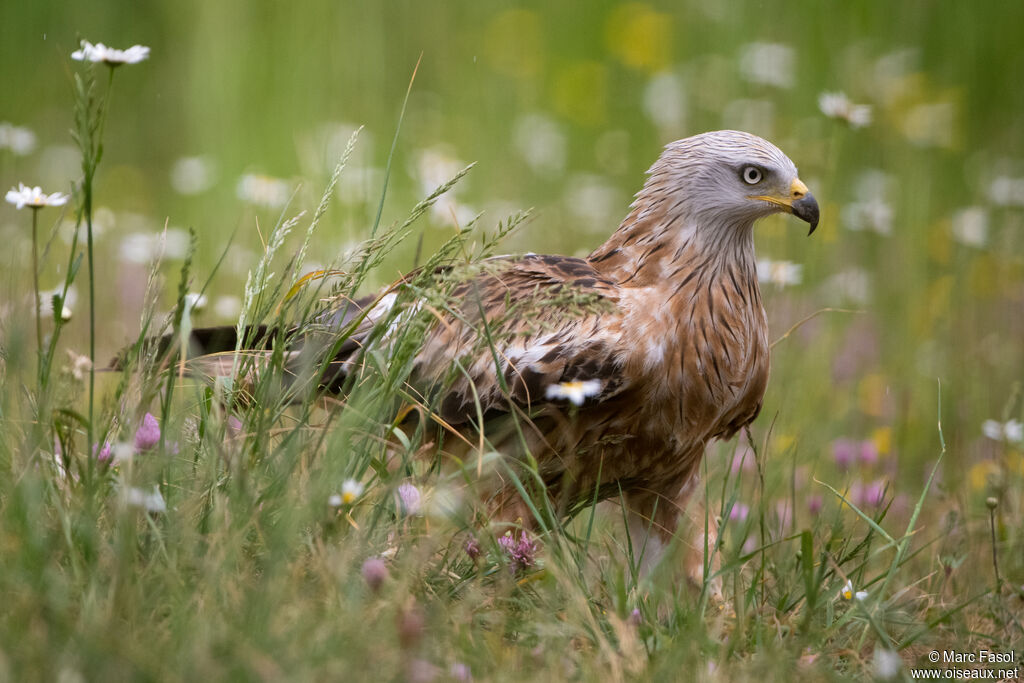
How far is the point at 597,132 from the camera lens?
23.4ft

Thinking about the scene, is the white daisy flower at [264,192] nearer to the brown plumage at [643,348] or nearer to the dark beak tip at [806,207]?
the brown plumage at [643,348]

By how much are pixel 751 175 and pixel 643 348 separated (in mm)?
659

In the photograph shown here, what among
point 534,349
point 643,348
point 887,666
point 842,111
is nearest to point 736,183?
point 643,348

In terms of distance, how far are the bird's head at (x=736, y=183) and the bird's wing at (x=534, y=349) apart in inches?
14.7

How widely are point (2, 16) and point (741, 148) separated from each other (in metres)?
5.52

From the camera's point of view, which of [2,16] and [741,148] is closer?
[741,148]

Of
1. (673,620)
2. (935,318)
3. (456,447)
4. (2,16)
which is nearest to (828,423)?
(935,318)

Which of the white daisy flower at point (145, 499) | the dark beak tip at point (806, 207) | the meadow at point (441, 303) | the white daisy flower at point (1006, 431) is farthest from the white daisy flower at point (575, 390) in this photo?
the white daisy flower at point (1006, 431)

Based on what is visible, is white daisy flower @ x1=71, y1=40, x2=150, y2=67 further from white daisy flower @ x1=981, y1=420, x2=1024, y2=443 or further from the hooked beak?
white daisy flower @ x1=981, y1=420, x2=1024, y2=443

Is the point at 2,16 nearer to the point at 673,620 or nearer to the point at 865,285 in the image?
the point at 865,285

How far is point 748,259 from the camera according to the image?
3297mm

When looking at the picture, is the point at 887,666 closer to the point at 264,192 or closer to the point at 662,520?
the point at 662,520

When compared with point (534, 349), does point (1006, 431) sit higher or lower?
lower

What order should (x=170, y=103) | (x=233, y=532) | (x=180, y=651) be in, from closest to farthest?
(x=180, y=651)
(x=233, y=532)
(x=170, y=103)
